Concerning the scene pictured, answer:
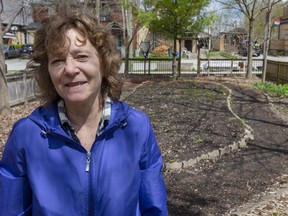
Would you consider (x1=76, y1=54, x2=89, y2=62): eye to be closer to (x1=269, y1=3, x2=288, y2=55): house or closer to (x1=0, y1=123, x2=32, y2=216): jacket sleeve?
(x1=0, y1=123, x2=32, y2=216): jacket sleeve

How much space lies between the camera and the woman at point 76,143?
1523mm

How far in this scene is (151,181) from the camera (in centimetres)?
171

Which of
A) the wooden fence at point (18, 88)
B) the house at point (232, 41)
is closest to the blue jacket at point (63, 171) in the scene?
the wooden fence at point (18, 88)

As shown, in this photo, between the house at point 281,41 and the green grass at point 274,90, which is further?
the house at point 281,41

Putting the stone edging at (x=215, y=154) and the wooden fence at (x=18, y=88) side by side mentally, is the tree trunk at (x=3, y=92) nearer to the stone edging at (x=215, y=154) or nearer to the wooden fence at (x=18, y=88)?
the wooden fence at (x=18, y=88)

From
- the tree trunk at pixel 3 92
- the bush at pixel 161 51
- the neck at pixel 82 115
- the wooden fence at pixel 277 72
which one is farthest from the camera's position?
the bush at pixel 161 51

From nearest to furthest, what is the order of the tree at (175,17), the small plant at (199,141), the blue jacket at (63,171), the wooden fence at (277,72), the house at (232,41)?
1. the blue jacket at (63,171)
2. the small plant at (199,141)
3. the tree at (175,17)
4. the wooden fence at (277,72)
5. the house at (232,41)

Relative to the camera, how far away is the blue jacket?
1519 millimetres

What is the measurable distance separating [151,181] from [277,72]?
18.9m

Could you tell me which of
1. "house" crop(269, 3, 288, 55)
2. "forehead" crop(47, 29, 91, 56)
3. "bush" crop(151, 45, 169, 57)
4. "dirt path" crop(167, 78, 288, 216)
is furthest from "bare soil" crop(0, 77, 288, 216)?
"house" crop(269, 3, 288, 55)

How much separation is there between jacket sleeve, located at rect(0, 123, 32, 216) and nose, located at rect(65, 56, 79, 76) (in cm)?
34

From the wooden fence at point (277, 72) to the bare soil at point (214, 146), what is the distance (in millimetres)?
7348

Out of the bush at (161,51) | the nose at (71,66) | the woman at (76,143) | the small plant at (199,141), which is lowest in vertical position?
the small plant at (199,141)

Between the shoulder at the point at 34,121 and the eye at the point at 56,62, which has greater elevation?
the eye at the point at 56,62
